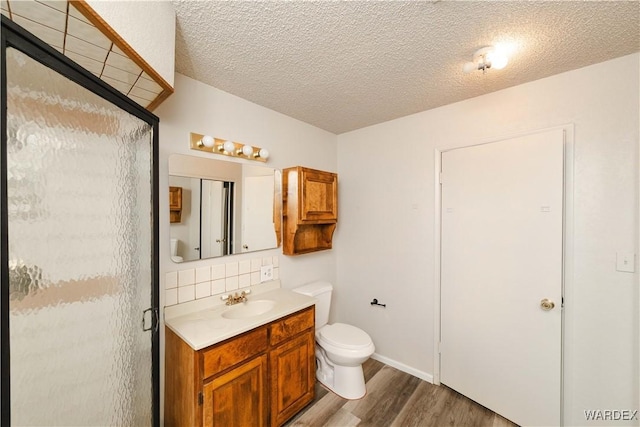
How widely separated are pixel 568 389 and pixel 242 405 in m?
2.01

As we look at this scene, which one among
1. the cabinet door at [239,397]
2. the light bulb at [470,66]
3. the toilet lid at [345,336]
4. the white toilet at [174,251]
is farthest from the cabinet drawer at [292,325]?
the light bulb at [470,66]

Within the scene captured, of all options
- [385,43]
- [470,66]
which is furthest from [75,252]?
[470,66]

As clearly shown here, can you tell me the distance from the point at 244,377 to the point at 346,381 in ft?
2.99

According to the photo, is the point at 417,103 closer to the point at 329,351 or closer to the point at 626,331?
the point at 626,331

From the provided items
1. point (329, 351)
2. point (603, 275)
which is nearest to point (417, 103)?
point (603, 275)

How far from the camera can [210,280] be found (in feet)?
5.70

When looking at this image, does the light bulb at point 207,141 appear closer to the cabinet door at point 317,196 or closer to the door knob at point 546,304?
the cabinet door at point 317,196

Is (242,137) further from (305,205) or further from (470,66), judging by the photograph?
(470,66)

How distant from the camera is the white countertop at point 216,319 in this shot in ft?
4.29

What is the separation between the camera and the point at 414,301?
Result: 2.20 meters

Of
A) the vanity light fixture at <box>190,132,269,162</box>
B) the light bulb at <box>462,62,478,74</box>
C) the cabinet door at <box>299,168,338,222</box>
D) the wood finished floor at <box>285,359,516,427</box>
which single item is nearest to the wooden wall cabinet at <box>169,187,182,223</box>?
the vanity light fixture at <box>190,132,269,162</box>

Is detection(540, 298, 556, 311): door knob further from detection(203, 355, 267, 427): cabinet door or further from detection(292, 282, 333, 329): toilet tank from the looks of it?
detection(203, 355, 267, 427): cabinet door

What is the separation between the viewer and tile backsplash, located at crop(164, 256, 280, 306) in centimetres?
157

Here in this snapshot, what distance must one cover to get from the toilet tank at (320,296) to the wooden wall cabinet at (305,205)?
13.4 inches
